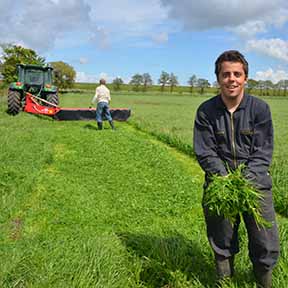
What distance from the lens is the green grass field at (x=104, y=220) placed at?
3.35 metres

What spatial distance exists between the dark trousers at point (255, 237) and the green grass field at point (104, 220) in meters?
0.27

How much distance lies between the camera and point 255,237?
3.05 m

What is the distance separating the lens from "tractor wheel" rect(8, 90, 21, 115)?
1612 centimetres

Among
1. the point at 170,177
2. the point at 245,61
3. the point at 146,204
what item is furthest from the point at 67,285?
the point at 170,177

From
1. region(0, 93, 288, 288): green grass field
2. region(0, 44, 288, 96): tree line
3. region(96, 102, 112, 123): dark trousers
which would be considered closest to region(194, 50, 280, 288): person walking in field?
region(0, 93, 288, 288): green grass field

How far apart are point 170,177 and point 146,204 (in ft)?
5.09

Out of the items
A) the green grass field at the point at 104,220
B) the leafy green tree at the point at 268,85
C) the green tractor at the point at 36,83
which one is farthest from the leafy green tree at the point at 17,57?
the leafy green tree at the point at 268,85

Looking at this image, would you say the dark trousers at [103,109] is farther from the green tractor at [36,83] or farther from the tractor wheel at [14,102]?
the tractor wheel at [14,102]

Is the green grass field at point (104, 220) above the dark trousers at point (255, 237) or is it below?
below

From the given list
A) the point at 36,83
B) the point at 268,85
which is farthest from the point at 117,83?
the point at 36,83

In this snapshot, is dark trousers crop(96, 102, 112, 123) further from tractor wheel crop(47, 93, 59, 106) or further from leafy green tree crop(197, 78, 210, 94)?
leafy green tree crop(197, 78, 210, 94)

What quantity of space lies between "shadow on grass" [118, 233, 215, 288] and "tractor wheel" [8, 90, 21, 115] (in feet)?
44.0

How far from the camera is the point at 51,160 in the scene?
8023mm

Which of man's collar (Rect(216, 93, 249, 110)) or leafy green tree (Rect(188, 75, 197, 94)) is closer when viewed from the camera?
man's collar (Rect(216, 93, 249, 110))
